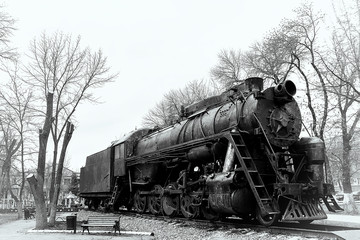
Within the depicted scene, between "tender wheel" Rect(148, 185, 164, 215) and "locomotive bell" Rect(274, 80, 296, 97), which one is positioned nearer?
"locomotive bell" Rect(274, 80, 296, 97)

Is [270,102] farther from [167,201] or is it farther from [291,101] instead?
[167,201]

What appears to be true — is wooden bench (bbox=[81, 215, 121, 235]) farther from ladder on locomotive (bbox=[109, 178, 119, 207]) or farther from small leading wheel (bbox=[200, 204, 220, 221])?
ladder on locomotive (bbox=[109, 178, 119, 207])

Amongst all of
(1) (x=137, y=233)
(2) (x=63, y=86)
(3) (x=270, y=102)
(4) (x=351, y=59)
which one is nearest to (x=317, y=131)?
(4) (x=351, y=59)

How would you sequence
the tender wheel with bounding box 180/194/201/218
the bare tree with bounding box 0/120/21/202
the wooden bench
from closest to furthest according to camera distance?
the tender wheel with bounding box 180/194/201/218 → the wooden bench → the bare tree with bounding box 0/120/21/202

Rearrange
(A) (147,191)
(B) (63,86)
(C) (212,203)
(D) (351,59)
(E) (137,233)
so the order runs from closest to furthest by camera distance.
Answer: (C) (212,203)
(E) (137,233)
(A) (147,191)
(D) (351,59)
(B) (63,86)

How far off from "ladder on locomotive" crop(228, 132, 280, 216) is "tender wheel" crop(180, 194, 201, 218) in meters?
2.40

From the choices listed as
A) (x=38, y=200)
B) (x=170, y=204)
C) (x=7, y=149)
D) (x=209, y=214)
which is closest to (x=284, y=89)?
(x=209, y=214)

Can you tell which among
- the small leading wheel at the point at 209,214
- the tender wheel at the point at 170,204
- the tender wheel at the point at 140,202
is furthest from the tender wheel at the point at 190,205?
the tender wheel at the point at 140,202

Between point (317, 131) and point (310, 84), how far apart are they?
2599mm

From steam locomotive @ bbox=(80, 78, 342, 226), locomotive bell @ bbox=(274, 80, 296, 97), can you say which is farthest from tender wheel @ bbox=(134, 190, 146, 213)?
locomotive bell @ bbox=(274, 80, 296, 97)

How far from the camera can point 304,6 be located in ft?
65.2

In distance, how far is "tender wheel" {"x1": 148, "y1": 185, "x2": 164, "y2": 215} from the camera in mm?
13578

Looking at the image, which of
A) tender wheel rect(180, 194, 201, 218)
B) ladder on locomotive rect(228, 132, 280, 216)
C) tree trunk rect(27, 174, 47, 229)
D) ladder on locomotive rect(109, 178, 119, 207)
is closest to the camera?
ladder on locomotive rect(228, 132, 280, 216)

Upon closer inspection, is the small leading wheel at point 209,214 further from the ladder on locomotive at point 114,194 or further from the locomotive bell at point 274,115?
the ladder on locomotive at point 114,194
